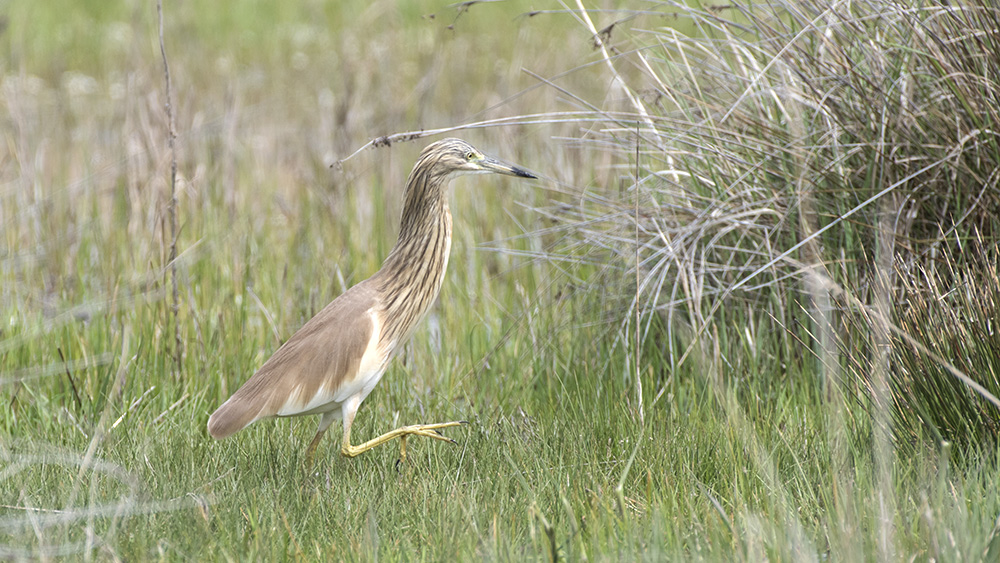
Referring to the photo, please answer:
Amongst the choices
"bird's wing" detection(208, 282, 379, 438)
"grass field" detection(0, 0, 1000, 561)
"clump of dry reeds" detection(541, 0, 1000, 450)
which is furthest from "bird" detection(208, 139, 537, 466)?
"clump of dry reeds" detection(541, 0, 1000, 450)

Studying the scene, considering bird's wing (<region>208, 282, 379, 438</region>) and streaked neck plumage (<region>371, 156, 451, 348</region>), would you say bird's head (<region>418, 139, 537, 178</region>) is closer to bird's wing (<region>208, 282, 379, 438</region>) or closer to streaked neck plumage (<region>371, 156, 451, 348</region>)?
streaked neck plumage (<region>371, 156, 451, 348</region>)

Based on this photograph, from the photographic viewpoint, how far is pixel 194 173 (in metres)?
5.30

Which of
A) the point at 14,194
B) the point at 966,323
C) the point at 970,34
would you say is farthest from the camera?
the point at 14,194

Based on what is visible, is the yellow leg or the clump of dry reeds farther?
the clump of dry reeds

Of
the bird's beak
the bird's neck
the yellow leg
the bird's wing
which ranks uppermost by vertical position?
the bird's beak

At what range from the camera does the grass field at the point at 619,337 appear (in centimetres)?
280

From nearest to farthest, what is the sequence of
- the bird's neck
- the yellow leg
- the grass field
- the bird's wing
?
the grass field, the bird's wing, the yellow leg, the bird's neck

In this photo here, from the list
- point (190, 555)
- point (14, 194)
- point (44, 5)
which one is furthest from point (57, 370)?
point (44, 5)

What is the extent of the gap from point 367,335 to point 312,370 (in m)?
0.22

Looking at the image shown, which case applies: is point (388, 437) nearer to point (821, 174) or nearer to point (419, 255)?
point (419, 255)

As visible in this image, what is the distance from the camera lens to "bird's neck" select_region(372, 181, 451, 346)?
11.9 ft

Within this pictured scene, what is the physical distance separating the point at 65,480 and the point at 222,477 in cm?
52

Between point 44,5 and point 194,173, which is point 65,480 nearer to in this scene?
point 194,173

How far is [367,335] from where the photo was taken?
3.47 metres
